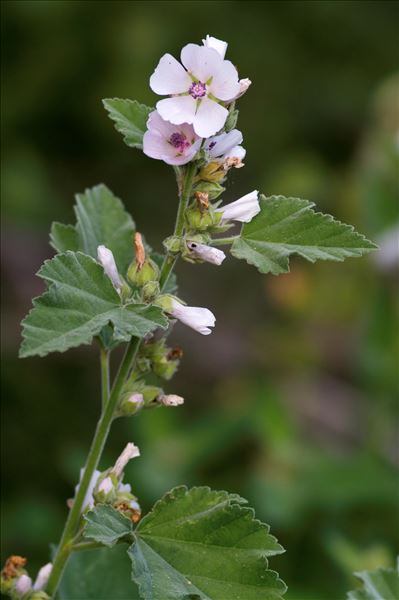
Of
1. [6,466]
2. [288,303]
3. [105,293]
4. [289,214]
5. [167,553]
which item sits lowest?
[6,466]

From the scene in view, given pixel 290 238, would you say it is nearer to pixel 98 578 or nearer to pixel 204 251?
pixel 204 251

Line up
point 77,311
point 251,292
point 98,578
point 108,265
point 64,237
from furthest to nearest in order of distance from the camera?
point 251,292, point 98,578, point 64,237, point 108,265, point 77,311

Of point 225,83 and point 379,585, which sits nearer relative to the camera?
point 225,83

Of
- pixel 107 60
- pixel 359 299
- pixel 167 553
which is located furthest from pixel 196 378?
pixel 167 553

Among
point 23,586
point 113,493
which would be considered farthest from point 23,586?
point 113,493

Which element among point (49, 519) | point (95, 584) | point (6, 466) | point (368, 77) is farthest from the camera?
point (368, 77)

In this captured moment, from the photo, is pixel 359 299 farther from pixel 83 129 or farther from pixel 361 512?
pixel 83 129

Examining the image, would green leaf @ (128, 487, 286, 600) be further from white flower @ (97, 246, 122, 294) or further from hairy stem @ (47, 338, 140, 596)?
white flower @ (97, 246, 122, 294)
